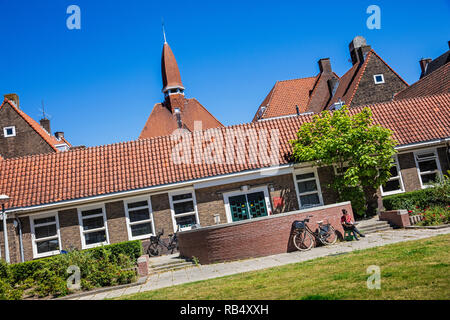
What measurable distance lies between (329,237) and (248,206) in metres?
5.57

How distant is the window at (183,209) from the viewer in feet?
60.4

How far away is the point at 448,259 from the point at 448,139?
1419cm

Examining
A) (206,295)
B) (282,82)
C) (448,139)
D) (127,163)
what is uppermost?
(282,82)

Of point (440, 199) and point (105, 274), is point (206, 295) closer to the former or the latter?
point (105, 274)

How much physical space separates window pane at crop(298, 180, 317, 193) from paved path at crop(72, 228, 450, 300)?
17.5ft

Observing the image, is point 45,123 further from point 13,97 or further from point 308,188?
point 308,188

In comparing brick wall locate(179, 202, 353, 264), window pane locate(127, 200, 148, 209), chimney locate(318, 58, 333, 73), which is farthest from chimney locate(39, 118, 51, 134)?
brick wall locate(179, 202, 353, 264)

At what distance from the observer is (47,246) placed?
18.0 meters

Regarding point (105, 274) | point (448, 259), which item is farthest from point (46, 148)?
point (448, 259)

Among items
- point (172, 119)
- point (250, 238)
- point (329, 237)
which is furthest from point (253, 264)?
point (172, 119)

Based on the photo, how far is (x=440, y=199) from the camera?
54.1 ft

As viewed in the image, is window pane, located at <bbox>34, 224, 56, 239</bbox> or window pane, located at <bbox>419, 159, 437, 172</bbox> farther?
window pane, located at <bbox>419, 159, 437, 172</bbox>

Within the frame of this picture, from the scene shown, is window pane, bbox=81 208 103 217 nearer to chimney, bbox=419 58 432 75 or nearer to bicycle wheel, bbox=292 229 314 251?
bicycle wheel, bbox=292 229 314 251

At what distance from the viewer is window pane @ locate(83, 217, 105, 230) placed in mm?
18281
